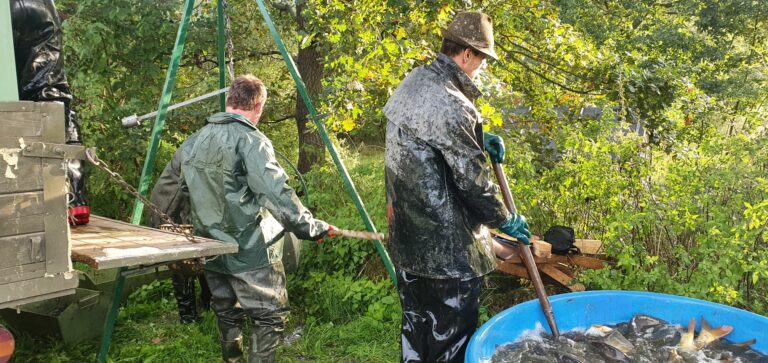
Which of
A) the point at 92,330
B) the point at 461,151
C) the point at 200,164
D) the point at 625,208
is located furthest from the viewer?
the point at 92,330

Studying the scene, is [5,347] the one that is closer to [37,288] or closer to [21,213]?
[37,288]

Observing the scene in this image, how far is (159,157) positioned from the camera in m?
7.57

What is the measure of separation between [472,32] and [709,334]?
2003mm

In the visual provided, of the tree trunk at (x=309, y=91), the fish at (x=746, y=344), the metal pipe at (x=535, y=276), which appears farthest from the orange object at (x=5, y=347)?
the tree trunk at (x=309, y=91)

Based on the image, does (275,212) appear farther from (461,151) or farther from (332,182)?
(332,182)

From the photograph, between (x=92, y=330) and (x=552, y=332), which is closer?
(x=552, y=332)

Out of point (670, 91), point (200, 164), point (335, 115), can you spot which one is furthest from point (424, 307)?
point (670, 91)

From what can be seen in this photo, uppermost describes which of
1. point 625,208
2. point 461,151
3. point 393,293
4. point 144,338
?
point 461,151

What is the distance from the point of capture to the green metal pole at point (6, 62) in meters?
2.09

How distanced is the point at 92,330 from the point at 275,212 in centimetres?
250

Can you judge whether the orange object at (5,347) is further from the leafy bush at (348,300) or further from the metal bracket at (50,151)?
the leafy bush at (348,300)

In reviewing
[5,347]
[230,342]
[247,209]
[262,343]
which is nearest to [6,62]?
[5,347]

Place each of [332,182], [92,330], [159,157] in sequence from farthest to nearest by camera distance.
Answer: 1. [159,157]
2. [332,182]
3. [92,330]

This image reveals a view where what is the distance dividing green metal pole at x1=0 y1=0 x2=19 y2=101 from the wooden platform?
0.69 m
